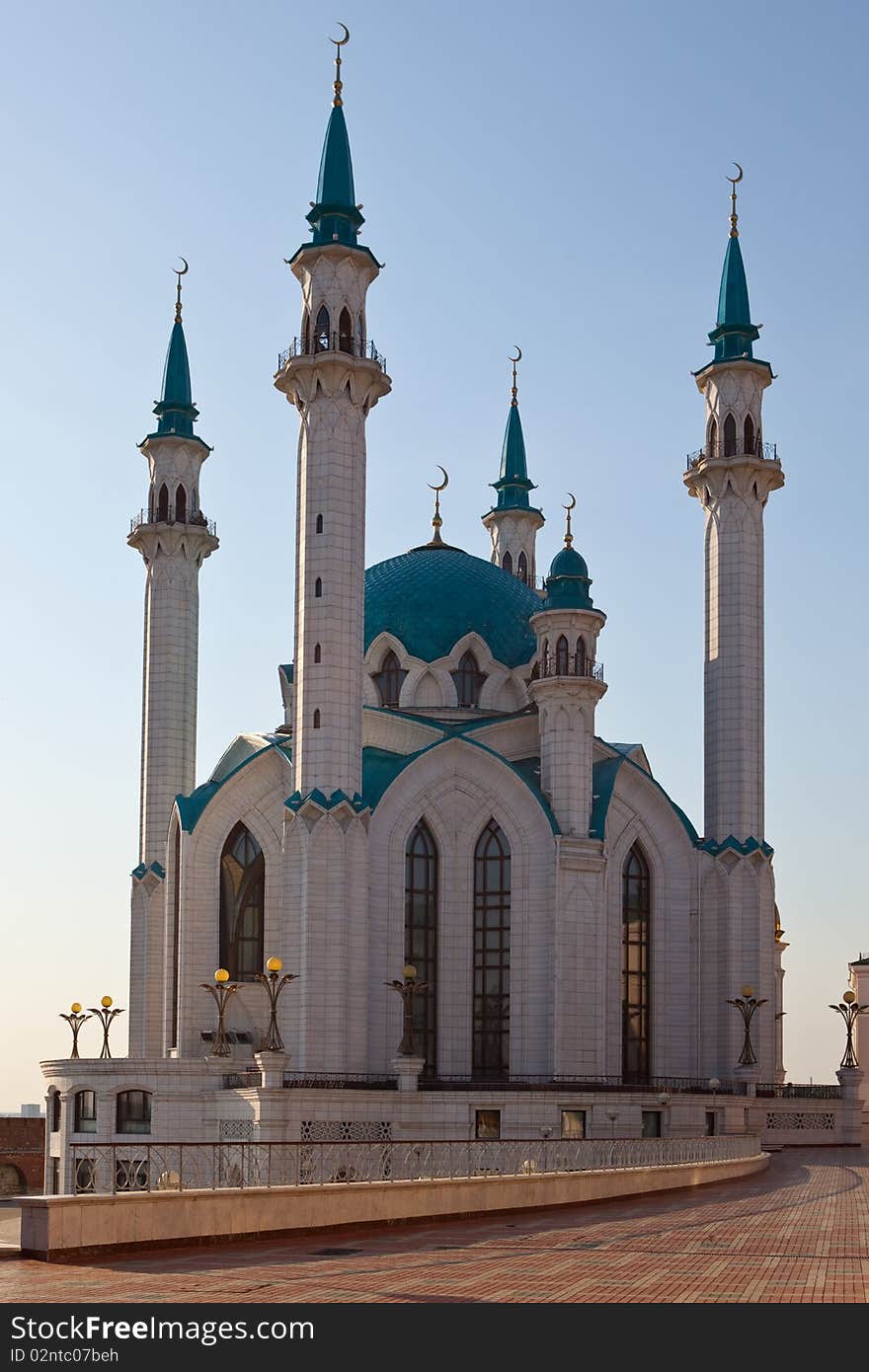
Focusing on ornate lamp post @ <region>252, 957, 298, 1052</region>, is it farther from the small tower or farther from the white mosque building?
the small tower

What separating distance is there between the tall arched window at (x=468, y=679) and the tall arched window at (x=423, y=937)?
27.0 ft

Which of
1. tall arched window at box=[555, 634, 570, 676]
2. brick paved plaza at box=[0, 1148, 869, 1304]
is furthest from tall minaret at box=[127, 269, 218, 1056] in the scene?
brick paved plaza at box=[0, 1148, 869, 1304]

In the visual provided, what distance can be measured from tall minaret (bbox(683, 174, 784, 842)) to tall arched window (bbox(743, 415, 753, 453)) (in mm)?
33

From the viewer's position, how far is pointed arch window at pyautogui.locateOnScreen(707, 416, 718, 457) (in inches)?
2383

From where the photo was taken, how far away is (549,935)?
53.0 m

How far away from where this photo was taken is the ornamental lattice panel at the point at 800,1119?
54.5 m

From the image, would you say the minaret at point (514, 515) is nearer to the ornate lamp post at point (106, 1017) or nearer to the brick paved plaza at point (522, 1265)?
the ornate lamp post at point (106, 1017)

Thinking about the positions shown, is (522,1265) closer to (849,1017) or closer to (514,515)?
(849,1017)

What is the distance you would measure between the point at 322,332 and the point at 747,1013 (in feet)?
78.7

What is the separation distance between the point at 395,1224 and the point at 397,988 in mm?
26870

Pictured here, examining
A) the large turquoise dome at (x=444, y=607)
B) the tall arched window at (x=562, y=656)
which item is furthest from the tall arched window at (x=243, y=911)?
the tall arched window at (x=562, y=656)
